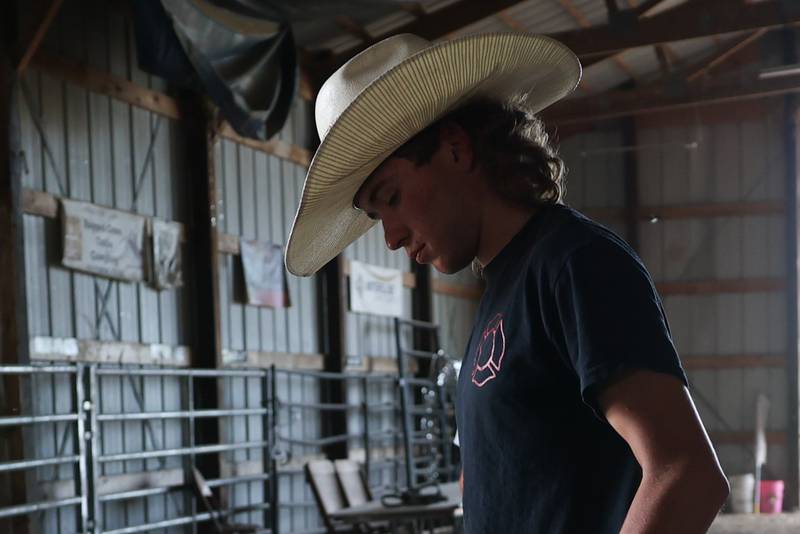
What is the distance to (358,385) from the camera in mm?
9703

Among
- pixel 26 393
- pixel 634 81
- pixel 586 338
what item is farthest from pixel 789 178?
pixel 586 338

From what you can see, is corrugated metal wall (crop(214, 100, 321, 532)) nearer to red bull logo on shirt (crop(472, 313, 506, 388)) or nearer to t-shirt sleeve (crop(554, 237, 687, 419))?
red bull logo on shirt (crop(472, 313, 506, 388))

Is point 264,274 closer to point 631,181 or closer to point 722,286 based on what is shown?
point 631,181

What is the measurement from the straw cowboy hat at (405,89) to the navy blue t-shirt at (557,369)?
201mm

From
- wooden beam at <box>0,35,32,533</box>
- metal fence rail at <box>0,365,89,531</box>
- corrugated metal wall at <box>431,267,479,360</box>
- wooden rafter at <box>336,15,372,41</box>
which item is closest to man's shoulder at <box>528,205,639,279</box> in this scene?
metal fence rail at <box>0,365,89,531</box>

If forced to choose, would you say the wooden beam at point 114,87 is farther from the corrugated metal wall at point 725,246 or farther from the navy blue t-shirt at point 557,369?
the corrugated metal wall at point 725,246

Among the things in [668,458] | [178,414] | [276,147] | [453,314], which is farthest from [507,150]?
[453,314]

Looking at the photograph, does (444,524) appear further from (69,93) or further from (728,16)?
(69,93)

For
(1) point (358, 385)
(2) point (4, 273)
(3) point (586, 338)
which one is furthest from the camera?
(1) point (358, 385)

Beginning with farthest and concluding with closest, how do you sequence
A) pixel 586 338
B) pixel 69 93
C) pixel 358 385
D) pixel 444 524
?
1. pixel 444 524
2. pixel 358 385
3. pixel 69 93
4. pixel 586 338

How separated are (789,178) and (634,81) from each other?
2.12 meters

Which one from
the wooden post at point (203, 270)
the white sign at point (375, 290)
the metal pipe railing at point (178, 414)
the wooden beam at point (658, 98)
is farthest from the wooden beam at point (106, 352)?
the wooden beam at point (658, 98)

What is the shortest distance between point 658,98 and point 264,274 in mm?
4931

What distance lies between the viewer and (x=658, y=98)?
443 inches
